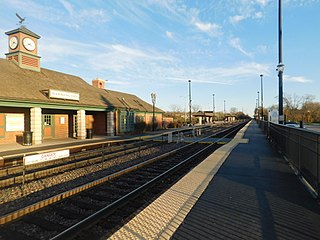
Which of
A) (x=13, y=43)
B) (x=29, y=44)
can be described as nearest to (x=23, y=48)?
(x=29, y=44)

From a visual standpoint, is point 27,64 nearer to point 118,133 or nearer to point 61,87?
point 61,87

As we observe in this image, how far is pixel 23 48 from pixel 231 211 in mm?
25016

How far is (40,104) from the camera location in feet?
59.0

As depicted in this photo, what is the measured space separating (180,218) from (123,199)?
75.5 inches

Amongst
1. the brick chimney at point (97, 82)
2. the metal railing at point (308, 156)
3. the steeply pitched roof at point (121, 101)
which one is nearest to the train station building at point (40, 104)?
the steeply pitched roof at point (121, 101)

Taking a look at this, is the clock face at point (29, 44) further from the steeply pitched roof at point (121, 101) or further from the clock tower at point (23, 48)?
the steeply pitched roof at point (121, 101)

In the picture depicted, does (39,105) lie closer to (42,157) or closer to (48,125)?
(48,125)

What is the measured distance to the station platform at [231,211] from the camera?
11.9ft

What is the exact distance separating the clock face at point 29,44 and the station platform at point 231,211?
2309 centimetres

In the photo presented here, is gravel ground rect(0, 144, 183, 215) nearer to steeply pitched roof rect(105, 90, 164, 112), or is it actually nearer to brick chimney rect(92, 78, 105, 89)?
steeply pitched roof rect(105, 90, 164, 112)

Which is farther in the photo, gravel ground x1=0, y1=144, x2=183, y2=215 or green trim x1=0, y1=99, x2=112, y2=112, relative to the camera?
green trim x1=0, y1=99, x2=112, y2=112

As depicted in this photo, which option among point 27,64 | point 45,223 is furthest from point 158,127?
point 45,223

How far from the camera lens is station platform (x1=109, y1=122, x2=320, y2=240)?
11.9 feet

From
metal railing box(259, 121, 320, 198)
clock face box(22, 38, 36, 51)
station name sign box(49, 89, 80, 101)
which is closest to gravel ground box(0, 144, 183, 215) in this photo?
metal railing box(259, 121, 320, 198)
